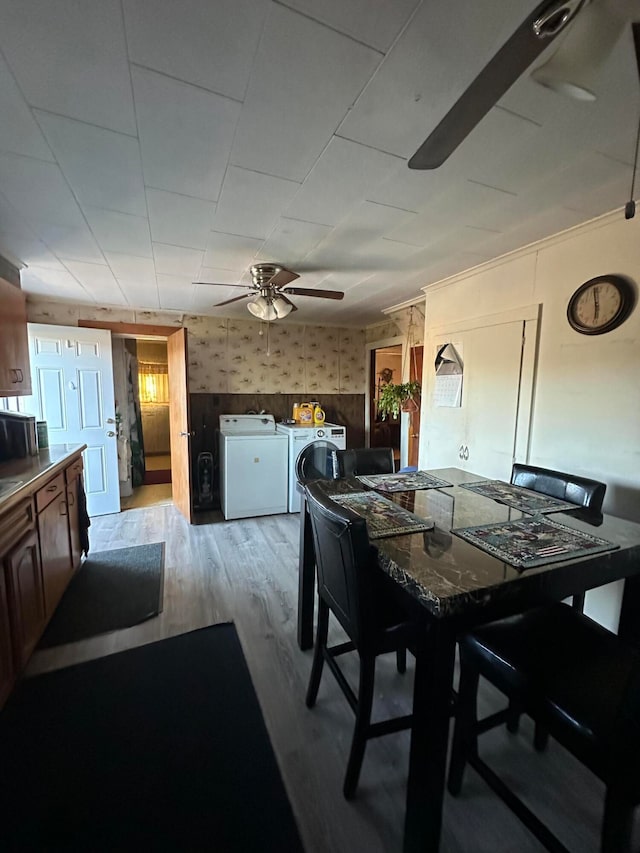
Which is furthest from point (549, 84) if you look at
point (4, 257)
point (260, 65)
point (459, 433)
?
point (4, 257)

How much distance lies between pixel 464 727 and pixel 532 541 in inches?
27.0

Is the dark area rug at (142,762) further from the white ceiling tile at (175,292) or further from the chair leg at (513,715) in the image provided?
the white ceiling tile at (175,292)

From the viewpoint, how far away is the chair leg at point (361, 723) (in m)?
1.25

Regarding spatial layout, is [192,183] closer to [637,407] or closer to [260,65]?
[260,65]

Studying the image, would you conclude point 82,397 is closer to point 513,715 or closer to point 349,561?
point 349,561

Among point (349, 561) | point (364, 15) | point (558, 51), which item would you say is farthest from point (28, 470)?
point (558, 51)

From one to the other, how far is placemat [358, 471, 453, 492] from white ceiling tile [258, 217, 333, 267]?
1.48m

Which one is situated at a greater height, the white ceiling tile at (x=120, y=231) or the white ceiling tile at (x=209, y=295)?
the white ceiling tile at (x=120, y=231)

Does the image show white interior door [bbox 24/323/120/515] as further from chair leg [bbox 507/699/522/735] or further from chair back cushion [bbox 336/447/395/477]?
chair leg [bbox 507/699/522/735]

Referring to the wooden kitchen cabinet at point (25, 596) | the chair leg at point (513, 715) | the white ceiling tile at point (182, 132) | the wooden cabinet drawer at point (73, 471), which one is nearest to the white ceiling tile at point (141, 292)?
the wooden cabinet drawer at point (73, 471)

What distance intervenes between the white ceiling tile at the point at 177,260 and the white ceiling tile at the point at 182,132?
2.54 feet

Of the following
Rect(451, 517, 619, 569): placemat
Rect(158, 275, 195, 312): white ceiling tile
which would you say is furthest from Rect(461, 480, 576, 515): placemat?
Rect(158, 275, 195, 312): white ceiling tile

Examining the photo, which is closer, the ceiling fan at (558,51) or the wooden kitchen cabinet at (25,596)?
the ceiling fan at (558,51)

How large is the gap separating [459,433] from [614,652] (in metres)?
2.06
